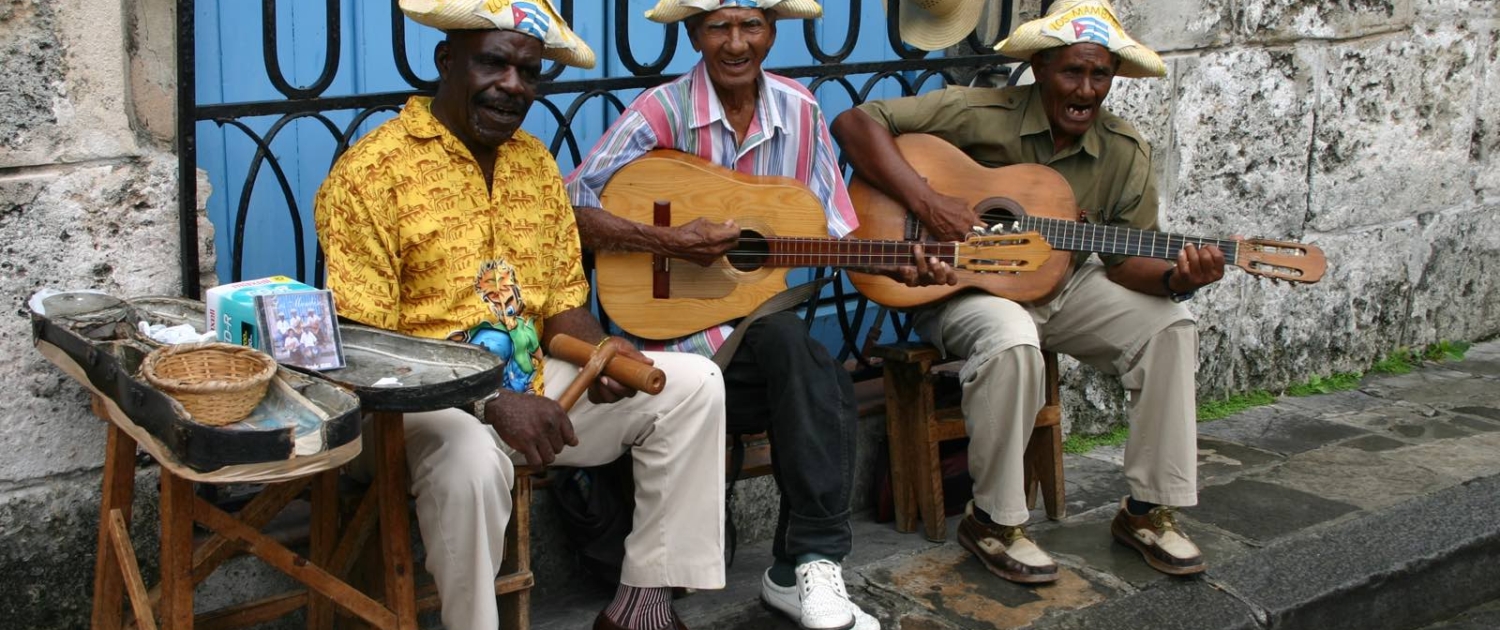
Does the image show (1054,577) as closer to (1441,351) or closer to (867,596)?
(867,596)

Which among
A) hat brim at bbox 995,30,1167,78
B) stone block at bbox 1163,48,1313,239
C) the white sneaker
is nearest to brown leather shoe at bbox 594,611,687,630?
the white sneaker

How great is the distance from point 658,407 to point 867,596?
850mm

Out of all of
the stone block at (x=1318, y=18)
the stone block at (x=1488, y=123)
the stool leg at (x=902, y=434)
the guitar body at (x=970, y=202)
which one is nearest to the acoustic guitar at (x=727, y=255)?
the guitar body at (x=970, y=202)

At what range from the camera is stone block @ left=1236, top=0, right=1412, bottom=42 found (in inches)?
198

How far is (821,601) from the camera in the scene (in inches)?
130

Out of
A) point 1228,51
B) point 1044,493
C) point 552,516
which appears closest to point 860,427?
point 1044,493

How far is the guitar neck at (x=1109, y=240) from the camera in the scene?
12.5 ft

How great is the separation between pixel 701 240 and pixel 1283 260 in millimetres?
1526

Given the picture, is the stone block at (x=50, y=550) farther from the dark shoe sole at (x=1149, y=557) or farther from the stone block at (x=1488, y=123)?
the stone block at (x=1488, y=123)

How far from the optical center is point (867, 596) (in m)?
3.63

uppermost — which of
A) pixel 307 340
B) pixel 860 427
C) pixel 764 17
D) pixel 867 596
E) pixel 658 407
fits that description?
pixel 764 17

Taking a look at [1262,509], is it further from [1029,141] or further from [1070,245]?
[1029,141]

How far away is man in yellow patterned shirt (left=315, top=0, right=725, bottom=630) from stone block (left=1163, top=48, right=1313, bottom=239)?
241 cm

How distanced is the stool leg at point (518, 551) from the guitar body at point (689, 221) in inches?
24.3
